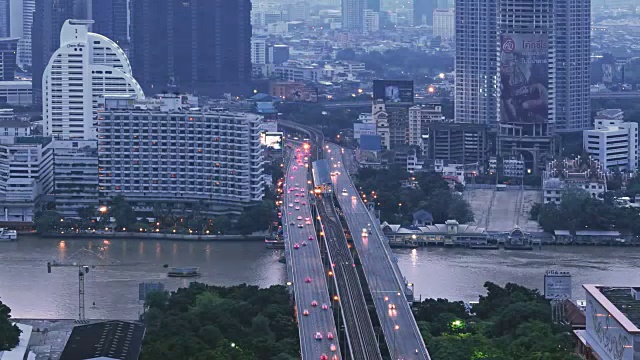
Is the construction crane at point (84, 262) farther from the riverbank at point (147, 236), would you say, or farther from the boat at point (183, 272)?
the riverbank at point (147, 236)

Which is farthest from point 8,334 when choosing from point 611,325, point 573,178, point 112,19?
point 112,19

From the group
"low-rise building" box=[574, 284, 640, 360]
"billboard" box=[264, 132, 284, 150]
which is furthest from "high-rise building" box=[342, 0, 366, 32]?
"low-rise building" box=[574, 284, 640, 360]

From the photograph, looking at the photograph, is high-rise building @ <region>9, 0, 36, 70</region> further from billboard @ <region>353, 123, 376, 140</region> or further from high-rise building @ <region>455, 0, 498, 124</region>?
billboard @ <region>353, 123, 376, 140</region>

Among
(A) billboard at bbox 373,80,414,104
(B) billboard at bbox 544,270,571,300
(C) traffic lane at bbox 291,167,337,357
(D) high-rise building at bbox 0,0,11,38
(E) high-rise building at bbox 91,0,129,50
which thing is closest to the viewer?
(C) traffic lane at bbox 291,167,337,357

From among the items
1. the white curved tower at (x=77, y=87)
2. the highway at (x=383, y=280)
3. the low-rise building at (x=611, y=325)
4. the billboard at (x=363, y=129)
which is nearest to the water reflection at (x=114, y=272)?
the highway at (x=383, y=280)

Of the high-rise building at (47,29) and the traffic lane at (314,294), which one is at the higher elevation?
the high-rise building at (47,29)

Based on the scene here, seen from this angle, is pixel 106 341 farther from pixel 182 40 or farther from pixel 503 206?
pixel 182 40
